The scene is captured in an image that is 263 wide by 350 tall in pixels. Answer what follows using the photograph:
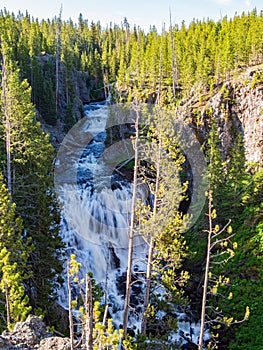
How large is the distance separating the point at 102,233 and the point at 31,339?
15885 mm

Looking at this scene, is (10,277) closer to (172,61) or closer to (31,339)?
(31,339)

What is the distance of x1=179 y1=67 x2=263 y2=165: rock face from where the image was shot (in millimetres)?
26594

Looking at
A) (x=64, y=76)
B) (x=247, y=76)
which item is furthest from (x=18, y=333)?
(x=64, y=76)

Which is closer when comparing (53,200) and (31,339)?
(31,339)

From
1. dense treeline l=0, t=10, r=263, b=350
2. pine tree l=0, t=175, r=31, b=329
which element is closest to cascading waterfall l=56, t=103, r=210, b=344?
dense treeline l=0, t=10, r=263, b=350

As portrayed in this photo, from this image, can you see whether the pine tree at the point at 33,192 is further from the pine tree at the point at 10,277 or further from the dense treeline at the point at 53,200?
the pine tree at the point at 10,277

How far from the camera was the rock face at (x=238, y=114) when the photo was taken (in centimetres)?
2659

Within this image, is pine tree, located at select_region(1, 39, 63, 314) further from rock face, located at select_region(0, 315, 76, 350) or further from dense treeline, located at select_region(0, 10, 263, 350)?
rock face, located at select_region(0, 315, 76, 350)

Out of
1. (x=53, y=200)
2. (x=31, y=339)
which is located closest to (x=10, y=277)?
(x=31, y=339)

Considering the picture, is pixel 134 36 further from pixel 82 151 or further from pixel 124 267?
pixel 124 267

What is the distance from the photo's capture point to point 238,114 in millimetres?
28062

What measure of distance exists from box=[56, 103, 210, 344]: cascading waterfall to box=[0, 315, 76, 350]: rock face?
8436 millimetres

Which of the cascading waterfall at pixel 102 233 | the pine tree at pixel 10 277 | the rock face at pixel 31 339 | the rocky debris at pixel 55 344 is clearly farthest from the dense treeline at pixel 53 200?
the rocky debris at pixel 55 344

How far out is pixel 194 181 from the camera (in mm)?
27797
